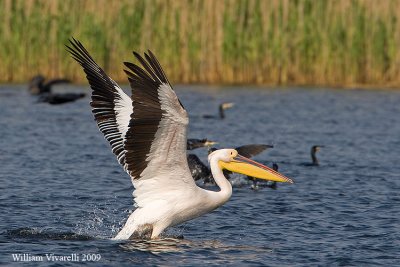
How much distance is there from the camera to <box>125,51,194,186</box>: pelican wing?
7020 mm

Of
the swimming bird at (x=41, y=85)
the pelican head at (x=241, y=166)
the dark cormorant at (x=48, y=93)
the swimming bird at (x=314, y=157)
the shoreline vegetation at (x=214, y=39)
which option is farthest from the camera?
the shoreline vegetation at (x=214, y=39)

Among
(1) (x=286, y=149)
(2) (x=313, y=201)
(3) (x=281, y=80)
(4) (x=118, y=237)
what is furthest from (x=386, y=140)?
(4) (x=118, y=237)

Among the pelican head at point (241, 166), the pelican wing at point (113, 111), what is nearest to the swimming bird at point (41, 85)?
the pelican wing at point (113, 111)

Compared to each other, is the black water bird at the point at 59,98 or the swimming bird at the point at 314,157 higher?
the black water bird at the point at 59,98

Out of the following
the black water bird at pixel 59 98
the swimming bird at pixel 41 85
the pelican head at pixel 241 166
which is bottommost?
the pelican head at pixel 241 166

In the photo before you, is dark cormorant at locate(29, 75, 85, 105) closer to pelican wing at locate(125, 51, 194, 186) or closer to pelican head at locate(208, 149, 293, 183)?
pelican head at locate(208, 149, 293, 183)

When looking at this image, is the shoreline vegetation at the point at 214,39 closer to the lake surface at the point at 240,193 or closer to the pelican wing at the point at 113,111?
the lake surface at the point at 240,193

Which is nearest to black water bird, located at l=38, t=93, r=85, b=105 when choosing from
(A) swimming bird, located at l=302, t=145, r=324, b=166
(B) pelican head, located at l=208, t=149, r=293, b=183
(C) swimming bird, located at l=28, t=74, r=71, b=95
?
(C) swimming bird, located at l=28, t=74, r=71, b=95

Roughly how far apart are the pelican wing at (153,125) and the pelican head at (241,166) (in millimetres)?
704

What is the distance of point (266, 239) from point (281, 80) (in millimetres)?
13580

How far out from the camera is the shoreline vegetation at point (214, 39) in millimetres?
20969

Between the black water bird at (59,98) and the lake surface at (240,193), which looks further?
the black water bird at (59,98)

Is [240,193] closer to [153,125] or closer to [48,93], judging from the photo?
[153,125]

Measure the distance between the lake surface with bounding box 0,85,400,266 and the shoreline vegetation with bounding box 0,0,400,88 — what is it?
1652 mm
